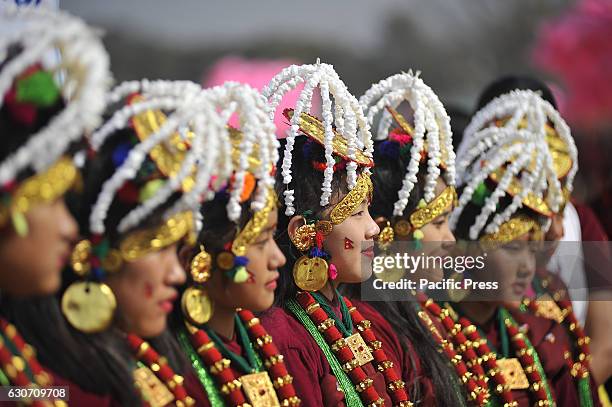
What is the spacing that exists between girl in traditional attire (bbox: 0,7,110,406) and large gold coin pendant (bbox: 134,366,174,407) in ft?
1.43

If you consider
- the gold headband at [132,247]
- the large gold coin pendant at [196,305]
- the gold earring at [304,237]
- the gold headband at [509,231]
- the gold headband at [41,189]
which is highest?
the gold headband at [509,231]

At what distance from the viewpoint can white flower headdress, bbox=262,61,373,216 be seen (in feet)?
10.8

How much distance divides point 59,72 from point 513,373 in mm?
2471

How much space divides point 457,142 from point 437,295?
928 mm

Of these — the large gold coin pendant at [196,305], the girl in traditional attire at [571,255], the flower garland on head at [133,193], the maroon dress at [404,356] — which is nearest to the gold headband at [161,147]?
the flower garland on head at [133,193]

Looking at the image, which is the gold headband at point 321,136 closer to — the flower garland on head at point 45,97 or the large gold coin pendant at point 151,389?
the large gold coin pendant at point 151,389

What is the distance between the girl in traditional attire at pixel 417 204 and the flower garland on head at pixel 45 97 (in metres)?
1.67

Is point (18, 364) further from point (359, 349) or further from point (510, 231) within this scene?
point (510, 231)

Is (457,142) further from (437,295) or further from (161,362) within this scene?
(161,362)

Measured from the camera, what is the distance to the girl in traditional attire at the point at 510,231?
4.14 m

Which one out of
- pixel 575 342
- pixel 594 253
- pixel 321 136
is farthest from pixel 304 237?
pixel 594 253

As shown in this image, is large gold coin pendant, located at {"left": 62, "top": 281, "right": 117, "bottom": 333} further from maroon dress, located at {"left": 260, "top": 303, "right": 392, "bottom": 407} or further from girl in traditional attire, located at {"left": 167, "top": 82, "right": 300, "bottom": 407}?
maroon dress, located at {"left": 260, "top": 303, "right": 392, "bottom": 407}

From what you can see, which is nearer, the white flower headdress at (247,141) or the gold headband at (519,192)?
the white flower headdress at (247,141)

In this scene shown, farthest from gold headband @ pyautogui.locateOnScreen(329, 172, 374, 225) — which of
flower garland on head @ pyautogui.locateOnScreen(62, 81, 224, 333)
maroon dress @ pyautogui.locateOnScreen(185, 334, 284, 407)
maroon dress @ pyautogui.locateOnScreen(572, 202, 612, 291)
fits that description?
maroon dress @ pyautogui.locateOnScreen(572, 202, 612, 291)
